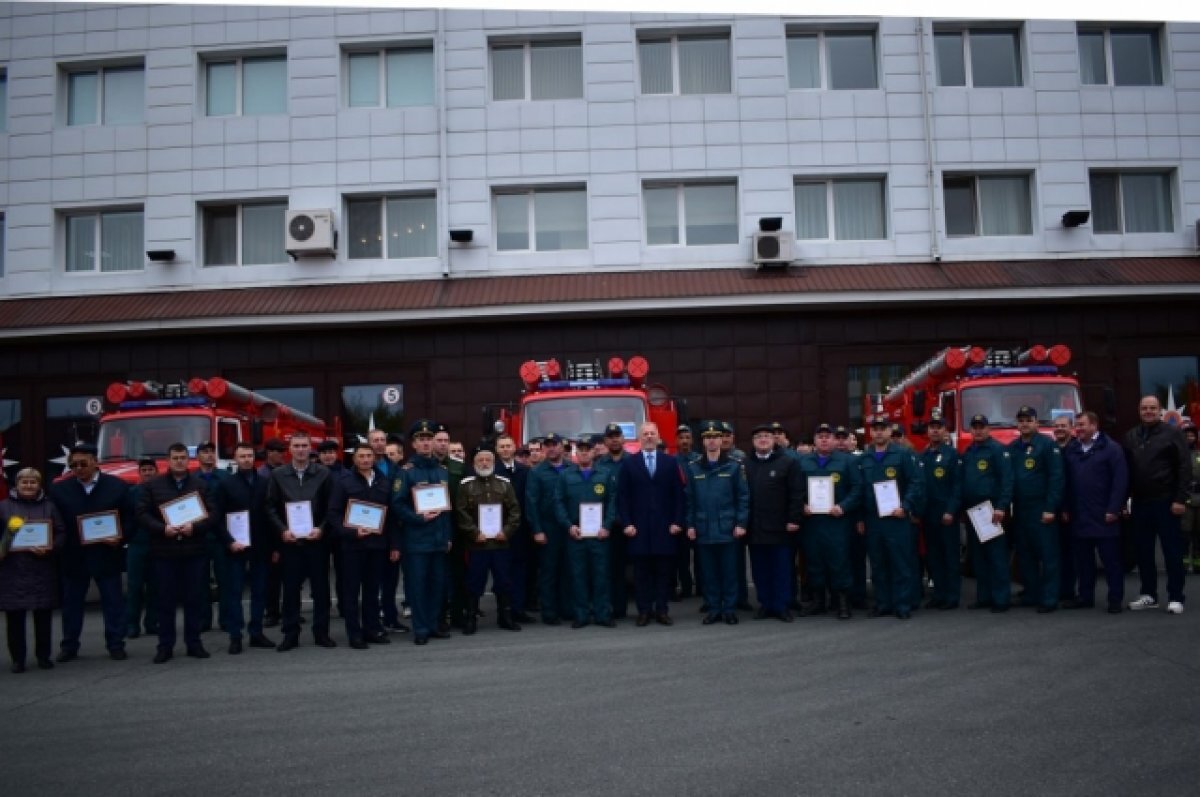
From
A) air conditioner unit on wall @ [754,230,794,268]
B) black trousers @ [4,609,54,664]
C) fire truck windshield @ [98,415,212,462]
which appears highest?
air conditioner unit on wall @ [754,230,794,268]

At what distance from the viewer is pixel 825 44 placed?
21.9m

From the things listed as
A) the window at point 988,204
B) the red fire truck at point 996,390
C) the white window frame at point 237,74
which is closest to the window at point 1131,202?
the window at point 988,204

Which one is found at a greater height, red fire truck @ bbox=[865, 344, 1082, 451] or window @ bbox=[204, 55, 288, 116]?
window @ bbox=[204, 55, 288, 116]

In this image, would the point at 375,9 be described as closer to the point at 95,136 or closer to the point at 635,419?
the point at 95,136

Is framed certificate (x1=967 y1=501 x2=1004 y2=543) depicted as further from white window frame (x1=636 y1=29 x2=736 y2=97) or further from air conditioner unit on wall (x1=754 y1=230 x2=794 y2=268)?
white window frame (x1=636 y1=29 x2=736 y2=97)

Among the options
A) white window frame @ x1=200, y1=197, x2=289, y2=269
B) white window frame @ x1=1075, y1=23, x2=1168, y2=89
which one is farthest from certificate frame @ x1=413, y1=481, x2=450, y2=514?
white window frame @ x1=1075, y1=23, x2=1168, y2=89

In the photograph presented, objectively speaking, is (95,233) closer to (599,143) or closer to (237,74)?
(237,74)

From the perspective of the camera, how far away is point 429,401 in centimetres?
2084

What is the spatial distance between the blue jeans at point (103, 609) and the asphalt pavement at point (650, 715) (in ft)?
0.75

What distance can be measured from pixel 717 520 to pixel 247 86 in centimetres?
1652

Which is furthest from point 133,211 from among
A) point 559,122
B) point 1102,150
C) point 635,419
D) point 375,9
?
point 1102,150

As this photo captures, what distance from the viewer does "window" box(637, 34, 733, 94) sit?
21.7m

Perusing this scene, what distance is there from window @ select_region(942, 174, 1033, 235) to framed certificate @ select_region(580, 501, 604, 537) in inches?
546

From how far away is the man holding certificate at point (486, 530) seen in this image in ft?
34.1
